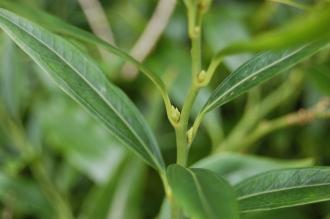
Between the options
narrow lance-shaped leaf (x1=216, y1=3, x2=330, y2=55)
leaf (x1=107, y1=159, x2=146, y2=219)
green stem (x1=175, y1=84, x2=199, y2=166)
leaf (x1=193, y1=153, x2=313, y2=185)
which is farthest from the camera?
leaf (x1=107, y1=159, x2=146, y2=219)

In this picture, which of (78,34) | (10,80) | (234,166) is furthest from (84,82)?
(10,80)

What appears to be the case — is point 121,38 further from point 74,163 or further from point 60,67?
point 60,67

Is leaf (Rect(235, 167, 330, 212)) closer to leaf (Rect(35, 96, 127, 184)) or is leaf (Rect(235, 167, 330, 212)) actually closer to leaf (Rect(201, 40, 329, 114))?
leaf (Rect(201, 40, 329, 114))

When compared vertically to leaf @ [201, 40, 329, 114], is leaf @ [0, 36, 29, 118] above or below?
below

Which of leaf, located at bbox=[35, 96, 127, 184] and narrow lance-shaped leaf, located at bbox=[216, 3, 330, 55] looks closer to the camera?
narrow lance-shaped leaf, located at bbox=[216, 3, 330, 55]

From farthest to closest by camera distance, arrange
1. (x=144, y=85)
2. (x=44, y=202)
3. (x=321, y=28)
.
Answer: (x=144, y=85) < (x=44, y=202) < (x=321, y=28)

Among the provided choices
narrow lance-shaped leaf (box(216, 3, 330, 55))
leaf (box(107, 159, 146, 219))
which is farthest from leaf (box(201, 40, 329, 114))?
leaf (box(107, 159, 146, 219))

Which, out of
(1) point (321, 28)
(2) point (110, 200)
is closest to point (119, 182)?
(2) point (110, 200)

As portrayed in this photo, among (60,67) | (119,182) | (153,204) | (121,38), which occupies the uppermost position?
(60,67)
